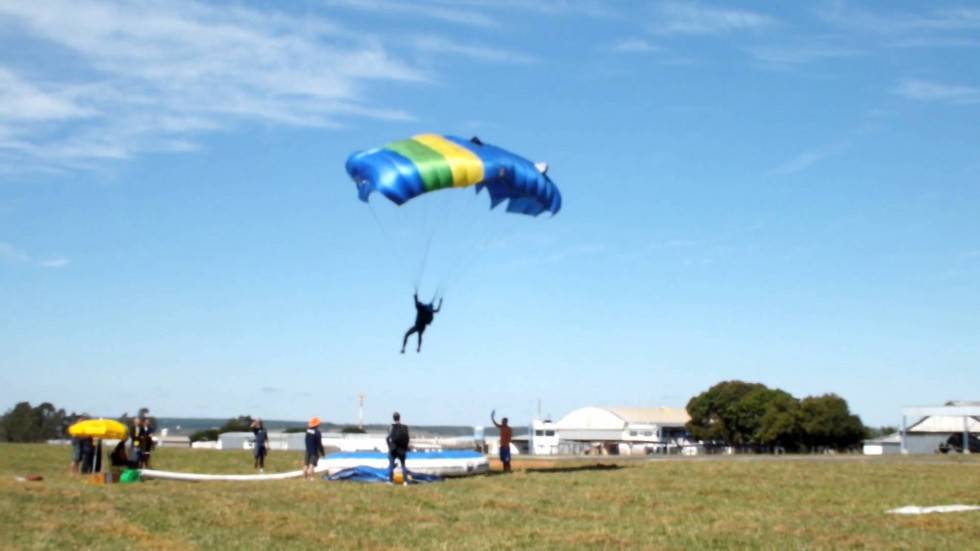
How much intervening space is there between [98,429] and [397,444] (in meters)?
6.81

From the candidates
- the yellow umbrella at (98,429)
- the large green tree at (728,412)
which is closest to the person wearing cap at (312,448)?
the yellow umbrella at (98,429)

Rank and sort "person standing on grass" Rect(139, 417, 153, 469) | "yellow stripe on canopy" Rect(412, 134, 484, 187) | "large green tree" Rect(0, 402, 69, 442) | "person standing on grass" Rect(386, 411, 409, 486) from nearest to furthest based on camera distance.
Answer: "person standing on grass" Rect(386, 411, 409, 486)
"yellow stripe on canopy" Rect(412, 134, 484, 187)
"person standing on grass" Rect(139, 417, 153, 469)
"large green tree" Rect(0, 402, 69, 442)

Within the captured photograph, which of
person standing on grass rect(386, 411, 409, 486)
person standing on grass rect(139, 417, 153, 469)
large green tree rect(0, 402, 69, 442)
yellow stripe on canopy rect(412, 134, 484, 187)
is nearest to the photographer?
person standing on grass rect(386, 411, 409, 486)

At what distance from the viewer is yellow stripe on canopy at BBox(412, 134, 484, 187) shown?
2170 centimetres

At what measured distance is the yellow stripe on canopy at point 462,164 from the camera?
2170 centimetres

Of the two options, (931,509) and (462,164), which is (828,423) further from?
(931,509)

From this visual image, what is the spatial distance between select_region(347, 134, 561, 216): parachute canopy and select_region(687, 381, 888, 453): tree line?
44.8 meters

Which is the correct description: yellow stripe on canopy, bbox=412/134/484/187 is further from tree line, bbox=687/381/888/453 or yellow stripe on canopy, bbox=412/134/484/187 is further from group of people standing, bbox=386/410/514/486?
tree line, bbox=687/381/888/453

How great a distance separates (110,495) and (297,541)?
19.3 feet

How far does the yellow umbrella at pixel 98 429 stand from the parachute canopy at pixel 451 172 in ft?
24.0

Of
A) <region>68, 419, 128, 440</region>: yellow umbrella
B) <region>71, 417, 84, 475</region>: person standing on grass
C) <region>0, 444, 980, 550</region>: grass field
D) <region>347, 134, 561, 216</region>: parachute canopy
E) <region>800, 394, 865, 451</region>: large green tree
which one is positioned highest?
<region>347, 134, 561, 216</region>: parachute canopy

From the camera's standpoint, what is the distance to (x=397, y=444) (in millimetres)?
20266

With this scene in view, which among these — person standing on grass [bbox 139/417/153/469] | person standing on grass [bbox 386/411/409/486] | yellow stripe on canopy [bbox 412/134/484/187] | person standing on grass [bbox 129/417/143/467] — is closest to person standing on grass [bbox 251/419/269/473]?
person standing on grass [bbox 139/417/153/469]

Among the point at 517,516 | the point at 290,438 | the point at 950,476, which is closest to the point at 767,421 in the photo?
the point at 290,438
